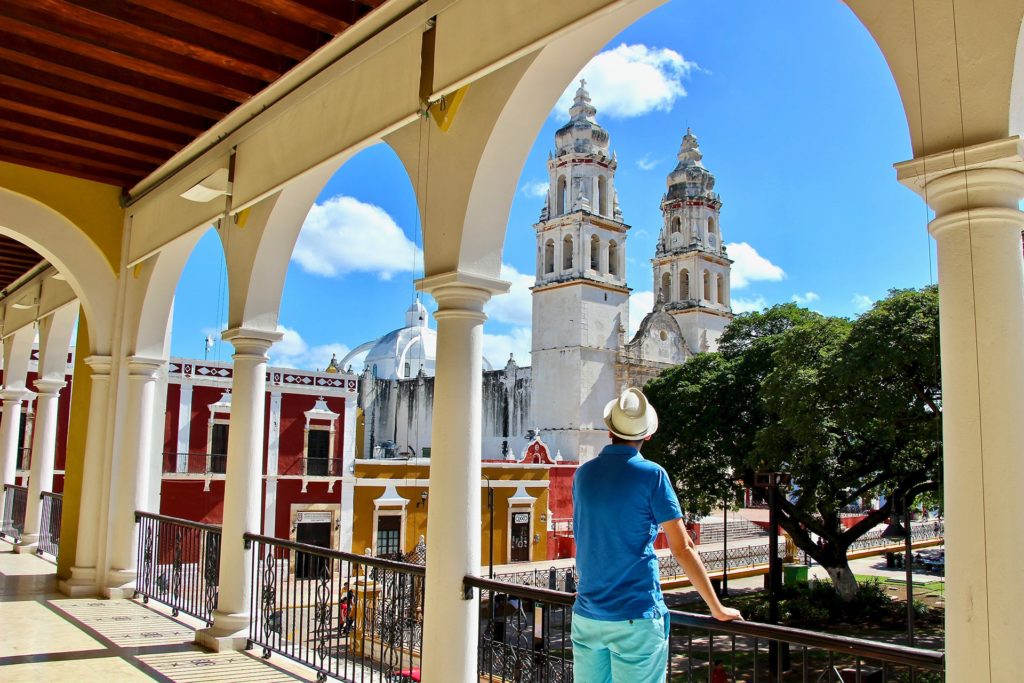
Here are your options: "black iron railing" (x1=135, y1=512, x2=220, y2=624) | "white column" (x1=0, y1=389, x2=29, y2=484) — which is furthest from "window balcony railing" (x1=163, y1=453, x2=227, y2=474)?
"black iron railing" (x1=135, y1=512, x2=220, y2=624)

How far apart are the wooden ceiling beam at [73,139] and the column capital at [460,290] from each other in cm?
321

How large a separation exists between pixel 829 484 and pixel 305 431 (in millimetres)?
11930

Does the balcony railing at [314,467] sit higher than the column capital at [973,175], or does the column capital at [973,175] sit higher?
the column capital at [973,175]

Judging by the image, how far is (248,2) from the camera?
354 cm

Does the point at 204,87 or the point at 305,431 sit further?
the point at 305,431

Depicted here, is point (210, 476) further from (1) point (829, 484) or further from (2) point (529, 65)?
(2) point (529, 65)

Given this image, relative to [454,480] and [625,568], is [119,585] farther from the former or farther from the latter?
[625,568]

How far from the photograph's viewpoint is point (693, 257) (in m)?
33.4

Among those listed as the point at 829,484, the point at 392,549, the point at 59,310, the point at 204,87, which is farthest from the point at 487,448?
the point at 204,87

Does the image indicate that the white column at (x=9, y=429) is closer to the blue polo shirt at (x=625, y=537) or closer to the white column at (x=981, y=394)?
the blue polo shirt at (x=625, y=537)

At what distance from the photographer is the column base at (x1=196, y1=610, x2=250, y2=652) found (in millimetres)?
4707

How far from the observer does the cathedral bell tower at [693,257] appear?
33.3 m

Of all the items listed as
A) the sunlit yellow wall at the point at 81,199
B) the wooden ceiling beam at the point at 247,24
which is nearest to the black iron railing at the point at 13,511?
the sunlit yellow wall at the point at 81,199

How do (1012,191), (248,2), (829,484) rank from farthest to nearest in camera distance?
(829,484) < (248,2) < (1012,191)
